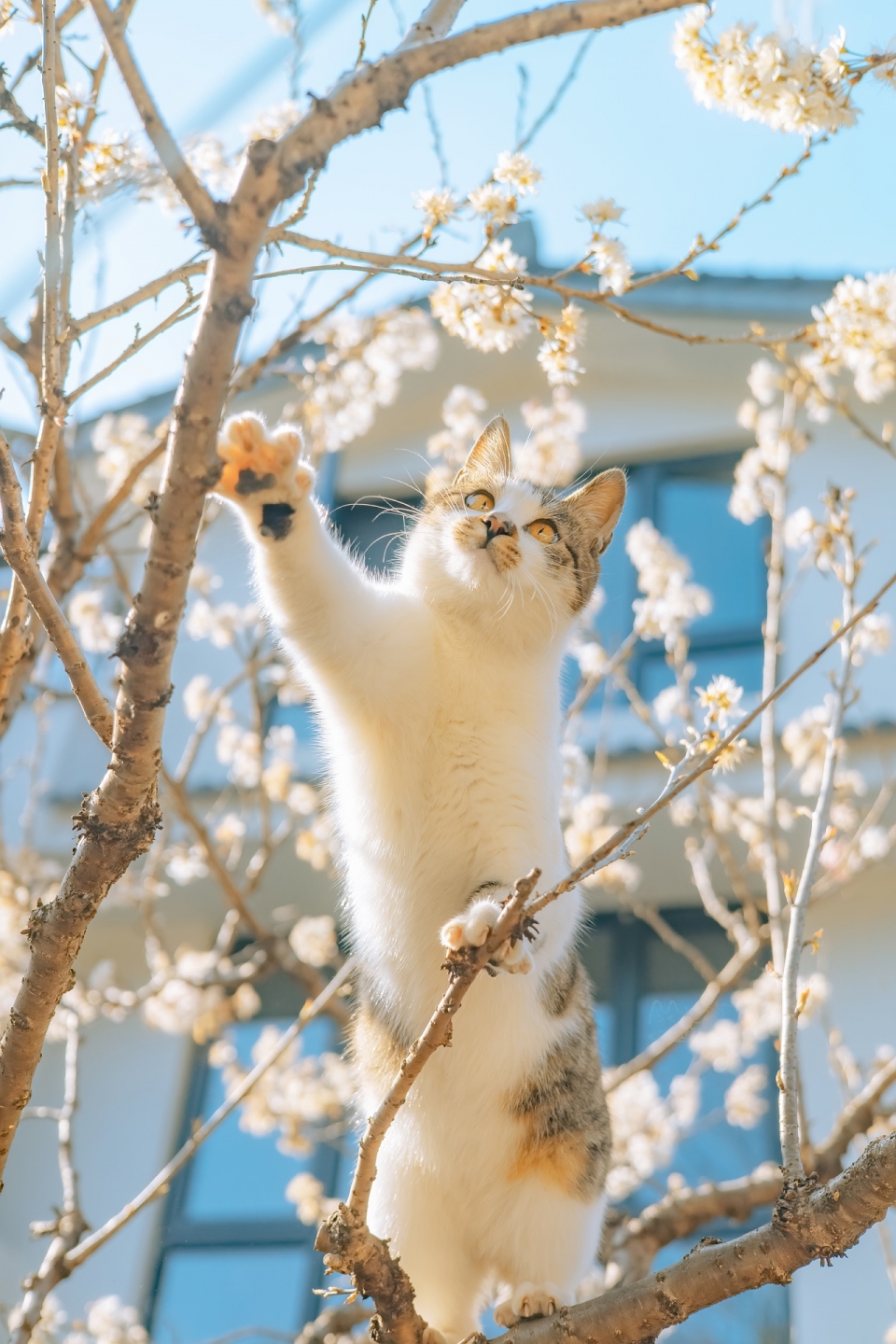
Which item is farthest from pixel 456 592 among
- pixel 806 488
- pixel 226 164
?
pixel 806 488

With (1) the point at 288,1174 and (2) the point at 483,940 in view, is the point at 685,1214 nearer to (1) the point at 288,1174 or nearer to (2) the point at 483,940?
(2) the point at 483,940

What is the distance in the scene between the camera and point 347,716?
7.71ft

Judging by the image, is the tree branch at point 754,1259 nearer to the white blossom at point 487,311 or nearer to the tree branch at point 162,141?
the tree branch at point 162,141

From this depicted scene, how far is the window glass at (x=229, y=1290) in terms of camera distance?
19.6ft

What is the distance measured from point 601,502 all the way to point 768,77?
1102 mm

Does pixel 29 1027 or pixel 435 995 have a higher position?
pixel 435 995

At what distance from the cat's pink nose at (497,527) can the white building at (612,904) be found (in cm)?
284

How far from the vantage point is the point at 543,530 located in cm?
281

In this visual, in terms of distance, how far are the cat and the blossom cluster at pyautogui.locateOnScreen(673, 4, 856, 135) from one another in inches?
39.2

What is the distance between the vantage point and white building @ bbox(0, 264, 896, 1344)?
18.8 feet

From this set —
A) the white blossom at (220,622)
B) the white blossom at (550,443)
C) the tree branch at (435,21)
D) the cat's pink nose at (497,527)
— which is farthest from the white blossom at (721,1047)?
the tree branch at (435,21)

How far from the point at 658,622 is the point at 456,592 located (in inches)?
72.4

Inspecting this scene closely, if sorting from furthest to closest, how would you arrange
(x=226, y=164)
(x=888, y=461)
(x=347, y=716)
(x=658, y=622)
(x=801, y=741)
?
(x=888, y=461)
(x=801, y=741)
(x=658, y=622)
(x=226, y=164)
(x=347, y=716)

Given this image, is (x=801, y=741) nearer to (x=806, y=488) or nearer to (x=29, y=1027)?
(x=806, y=488)
